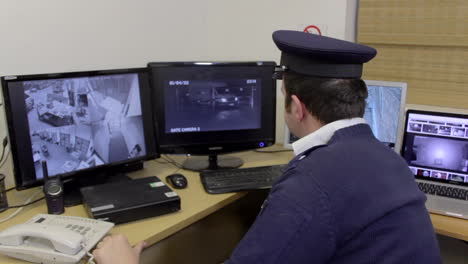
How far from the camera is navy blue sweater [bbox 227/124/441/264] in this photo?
3.13 ft

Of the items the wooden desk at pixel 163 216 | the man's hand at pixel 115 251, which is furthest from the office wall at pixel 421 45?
the man's hand at pixel 115 251

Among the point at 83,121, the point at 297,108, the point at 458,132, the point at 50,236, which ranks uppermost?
the point at 297,108

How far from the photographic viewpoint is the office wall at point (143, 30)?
1.78 meters

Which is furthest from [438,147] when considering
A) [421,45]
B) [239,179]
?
[239,179]

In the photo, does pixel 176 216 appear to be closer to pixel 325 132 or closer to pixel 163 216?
pixel 163 216

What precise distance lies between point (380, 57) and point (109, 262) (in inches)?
75.0

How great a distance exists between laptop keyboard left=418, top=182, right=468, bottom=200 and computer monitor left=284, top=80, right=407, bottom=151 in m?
0.22

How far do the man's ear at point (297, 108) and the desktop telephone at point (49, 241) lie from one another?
68cm

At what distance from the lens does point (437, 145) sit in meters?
1.92

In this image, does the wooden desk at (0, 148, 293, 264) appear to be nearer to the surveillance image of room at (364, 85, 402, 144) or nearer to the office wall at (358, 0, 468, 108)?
the surveillance image of room at (364, 85, 402, 144)

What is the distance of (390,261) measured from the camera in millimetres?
986

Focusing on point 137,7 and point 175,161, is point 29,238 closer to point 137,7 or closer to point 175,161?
point 175,161

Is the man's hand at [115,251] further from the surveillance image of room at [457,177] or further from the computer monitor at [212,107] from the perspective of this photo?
the surveillance image of room at [457,177]

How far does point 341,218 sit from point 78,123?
3.59ft
